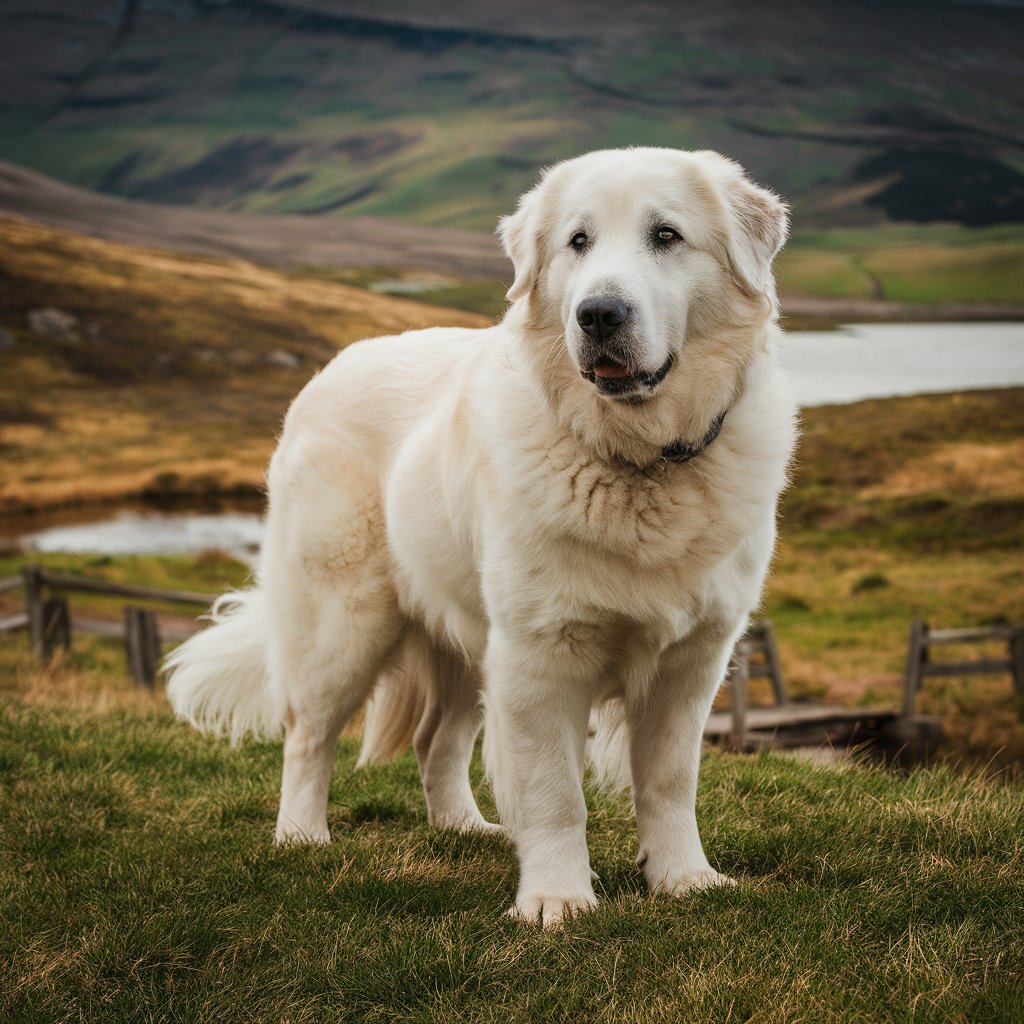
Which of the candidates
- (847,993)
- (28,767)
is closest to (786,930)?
(847,993)

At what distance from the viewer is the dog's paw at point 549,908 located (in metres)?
2.82

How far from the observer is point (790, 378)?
3256 millimetres

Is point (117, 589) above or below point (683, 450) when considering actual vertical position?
below

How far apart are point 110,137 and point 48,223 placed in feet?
26.2

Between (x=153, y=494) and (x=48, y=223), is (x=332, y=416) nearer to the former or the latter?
(x=153, y=494)

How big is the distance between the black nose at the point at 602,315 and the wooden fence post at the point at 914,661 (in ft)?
28.8

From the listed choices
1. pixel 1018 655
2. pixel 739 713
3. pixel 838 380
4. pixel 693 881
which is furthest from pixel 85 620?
pixel 838 380

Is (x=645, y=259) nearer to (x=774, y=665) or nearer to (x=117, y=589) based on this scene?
(x=774, y=665)

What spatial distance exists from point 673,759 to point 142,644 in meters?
8.42

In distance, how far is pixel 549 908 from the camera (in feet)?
9.43

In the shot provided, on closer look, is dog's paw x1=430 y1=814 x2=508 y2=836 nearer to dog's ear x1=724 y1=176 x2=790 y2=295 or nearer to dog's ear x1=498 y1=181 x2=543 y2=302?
dog's ear x1=498 y1=181 x2=543 y2=302

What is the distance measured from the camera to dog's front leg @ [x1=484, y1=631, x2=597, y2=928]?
9.57ft

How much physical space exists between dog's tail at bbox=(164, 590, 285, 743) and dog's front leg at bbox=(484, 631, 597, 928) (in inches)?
70.2

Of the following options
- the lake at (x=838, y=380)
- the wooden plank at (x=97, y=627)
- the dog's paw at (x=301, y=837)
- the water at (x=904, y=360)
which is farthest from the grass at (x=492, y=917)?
the water at (x=904, y=360)
